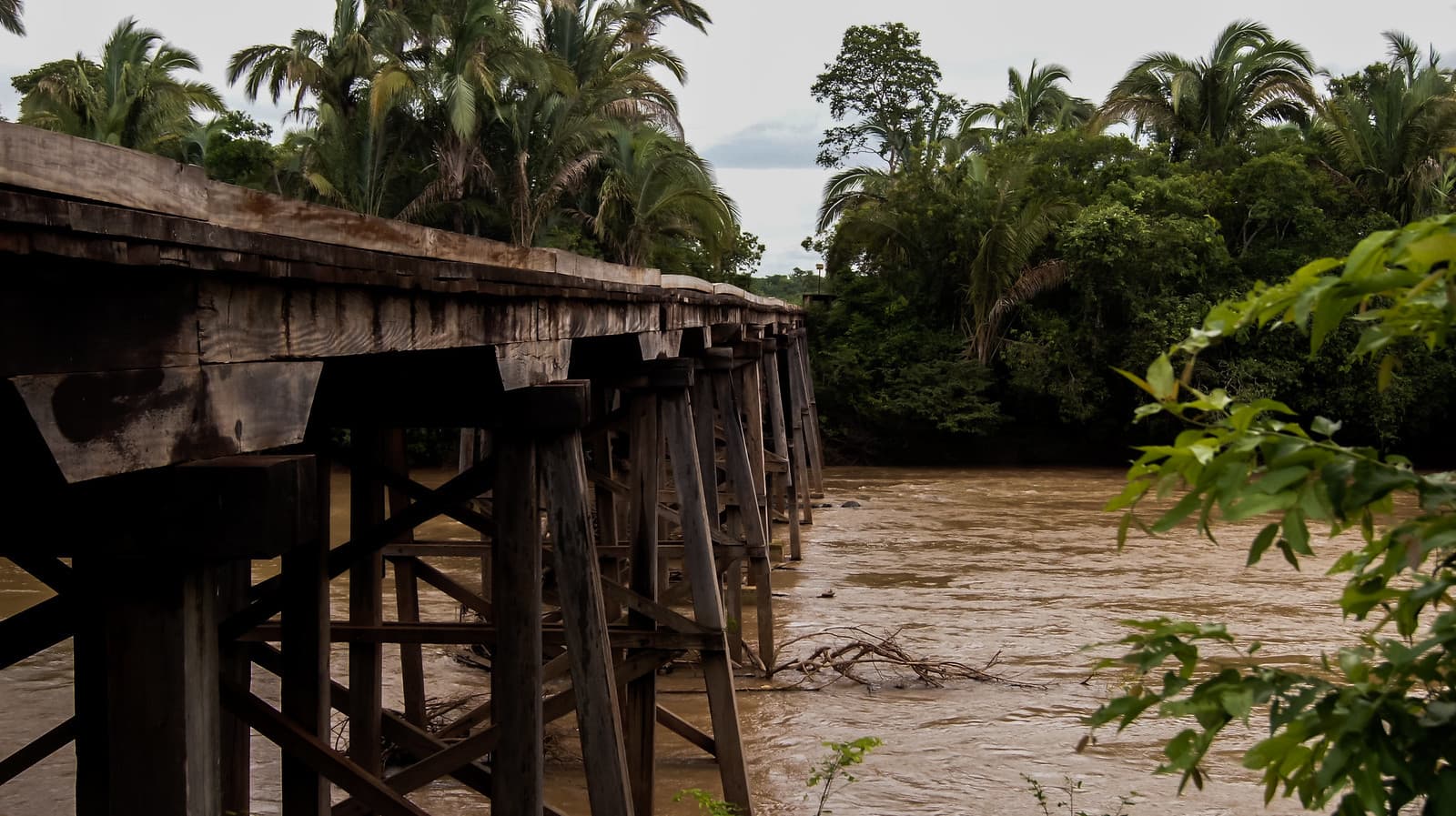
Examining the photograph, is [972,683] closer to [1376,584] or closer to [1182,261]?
[1376,584]

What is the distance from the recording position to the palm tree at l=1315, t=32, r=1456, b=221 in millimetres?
21062

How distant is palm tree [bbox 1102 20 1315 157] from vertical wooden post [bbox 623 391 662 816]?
2025cm

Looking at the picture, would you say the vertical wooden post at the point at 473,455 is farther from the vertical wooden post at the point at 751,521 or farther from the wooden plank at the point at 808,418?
the wooden plank at the point at 808,418

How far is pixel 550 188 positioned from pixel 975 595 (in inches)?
432

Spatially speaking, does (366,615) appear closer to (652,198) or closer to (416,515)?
(416,515)

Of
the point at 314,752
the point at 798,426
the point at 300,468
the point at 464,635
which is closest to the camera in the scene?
the point at 300,468

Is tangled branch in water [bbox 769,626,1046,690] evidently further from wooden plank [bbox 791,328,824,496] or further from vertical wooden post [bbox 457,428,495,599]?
wooden plank [bbox 791,328,824,496]

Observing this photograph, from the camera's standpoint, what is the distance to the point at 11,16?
18641 mm

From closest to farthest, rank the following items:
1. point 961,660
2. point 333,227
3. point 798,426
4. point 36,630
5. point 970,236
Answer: point 36,630 → point 333,227 → point 961,660 → point 798,426 → point 970,236

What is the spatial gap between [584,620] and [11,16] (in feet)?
61.3

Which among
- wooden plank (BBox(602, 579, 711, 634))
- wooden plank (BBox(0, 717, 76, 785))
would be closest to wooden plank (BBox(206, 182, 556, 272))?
wooden plank (BBox(602, 579, 711, 634))

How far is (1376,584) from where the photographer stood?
4.80ft

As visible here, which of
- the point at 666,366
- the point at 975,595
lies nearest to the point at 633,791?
the point at 666,366

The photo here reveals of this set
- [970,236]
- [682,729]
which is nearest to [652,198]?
[970,236]
